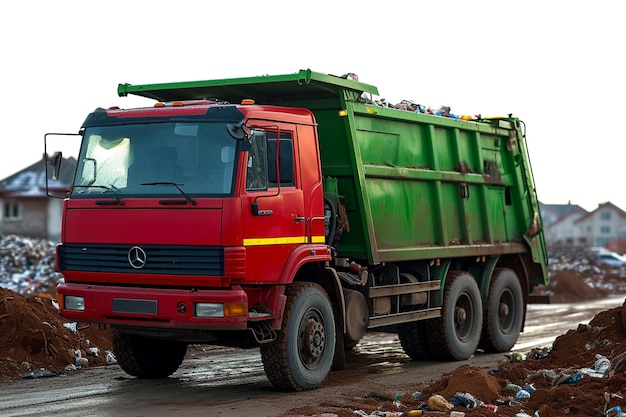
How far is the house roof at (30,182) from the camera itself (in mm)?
57375

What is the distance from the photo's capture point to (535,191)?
1524cm

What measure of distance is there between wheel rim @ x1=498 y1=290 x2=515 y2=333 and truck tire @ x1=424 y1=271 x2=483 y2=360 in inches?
32.9

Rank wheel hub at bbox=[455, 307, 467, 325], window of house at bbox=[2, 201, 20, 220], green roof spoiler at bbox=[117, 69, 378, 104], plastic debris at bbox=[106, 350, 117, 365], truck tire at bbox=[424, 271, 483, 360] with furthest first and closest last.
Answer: window of house at bbox=[2, 201, 20, 220], wheel hub at bbox=[455, 307, 467, 325], truck tire at bbox=[424, 271, 483, 360], plastic debris at bbox=[106, 350, 117, 365], green roof spoiler at bbox=[117, 69, 378, 104]

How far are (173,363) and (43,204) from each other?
4854 cm

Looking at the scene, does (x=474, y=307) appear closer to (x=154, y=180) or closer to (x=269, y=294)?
(x=269, y=294)

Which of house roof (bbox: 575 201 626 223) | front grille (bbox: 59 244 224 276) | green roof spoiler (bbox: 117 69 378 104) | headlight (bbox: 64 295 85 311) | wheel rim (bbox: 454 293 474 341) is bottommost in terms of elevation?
wheel rim (bbox: 454 293 474 341)

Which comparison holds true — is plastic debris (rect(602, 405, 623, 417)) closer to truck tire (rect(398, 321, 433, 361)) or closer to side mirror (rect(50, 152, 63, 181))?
truck tire (rect(398, 321, 433, 361))

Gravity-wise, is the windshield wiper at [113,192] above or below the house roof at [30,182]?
below

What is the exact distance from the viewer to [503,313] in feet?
47.5

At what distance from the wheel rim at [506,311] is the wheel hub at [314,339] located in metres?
5.02

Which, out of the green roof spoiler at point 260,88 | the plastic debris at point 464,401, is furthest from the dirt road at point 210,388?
the green roof spoiler at point 260,88

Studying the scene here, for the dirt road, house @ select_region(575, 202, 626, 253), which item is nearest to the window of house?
the dirt road

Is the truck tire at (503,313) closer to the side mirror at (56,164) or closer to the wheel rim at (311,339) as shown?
the wheel rim at (311,339)

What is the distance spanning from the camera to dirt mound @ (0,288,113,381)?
11.2 meters
